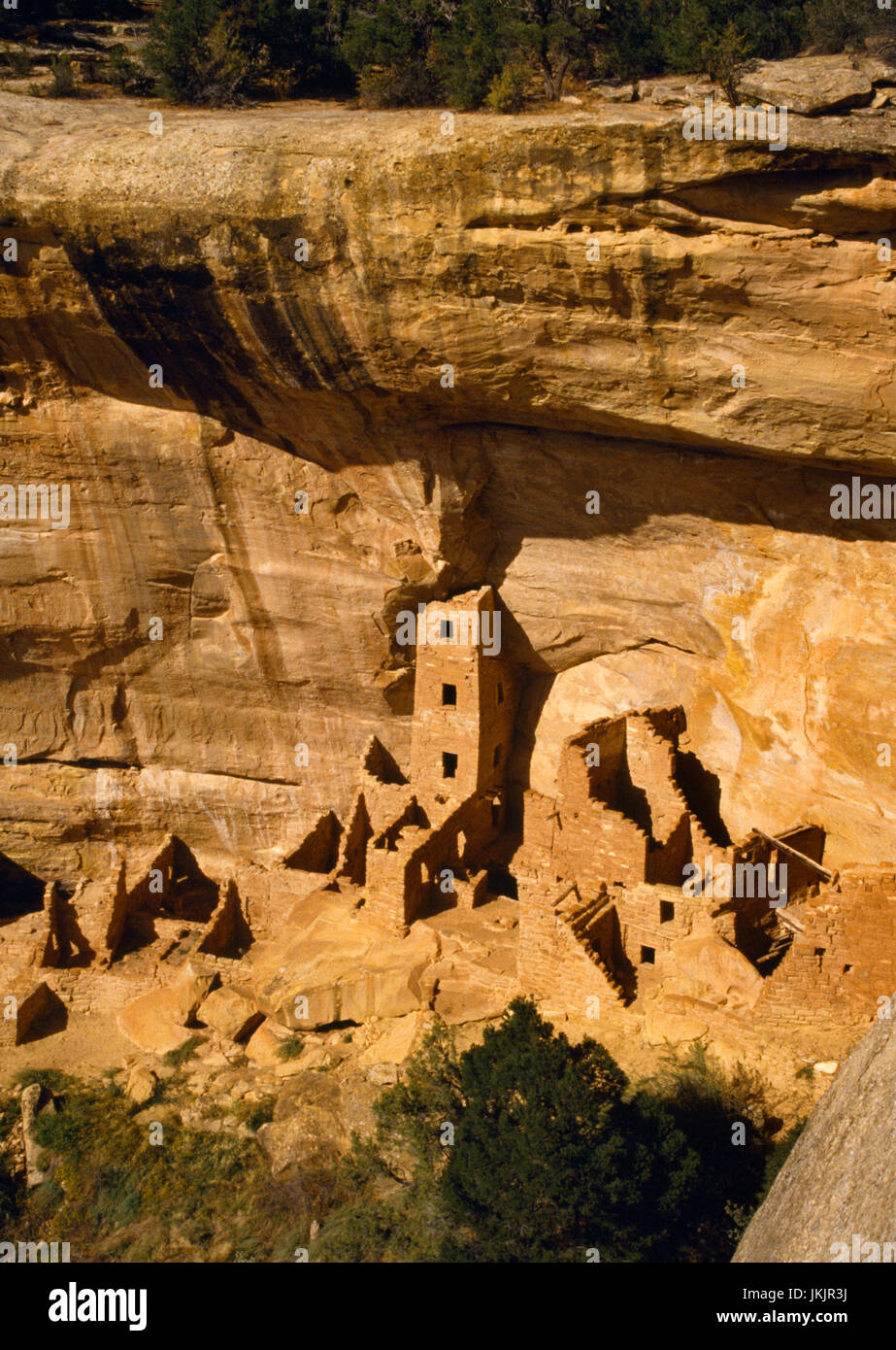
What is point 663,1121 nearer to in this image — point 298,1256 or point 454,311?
point 298,1256

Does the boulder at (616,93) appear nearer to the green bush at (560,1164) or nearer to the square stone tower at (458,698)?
the square stone tower at (458,698)

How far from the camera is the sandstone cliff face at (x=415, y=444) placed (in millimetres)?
11844

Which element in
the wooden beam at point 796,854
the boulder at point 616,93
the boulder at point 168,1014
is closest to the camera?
the boulder at point 616,93

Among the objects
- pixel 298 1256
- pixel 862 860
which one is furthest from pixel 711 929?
pixel 298 1256

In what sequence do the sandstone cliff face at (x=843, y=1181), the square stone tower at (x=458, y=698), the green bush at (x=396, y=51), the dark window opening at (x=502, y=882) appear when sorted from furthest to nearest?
1. the dark window opening at (x=502, y=882)
2. the square stone tower at (x=458, y=698)
3. the green bush at (x=396, y=51)
4. the sandstone cliff face at (x=843, y=1181)

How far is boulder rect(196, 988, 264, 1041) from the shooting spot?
16219 millimetres

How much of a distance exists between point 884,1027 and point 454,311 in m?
7.82

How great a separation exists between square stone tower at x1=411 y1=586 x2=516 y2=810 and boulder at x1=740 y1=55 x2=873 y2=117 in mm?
6988

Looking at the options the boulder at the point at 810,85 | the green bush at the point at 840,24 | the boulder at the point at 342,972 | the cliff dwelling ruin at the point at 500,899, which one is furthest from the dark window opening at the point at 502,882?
the green bush at the point at 840,24

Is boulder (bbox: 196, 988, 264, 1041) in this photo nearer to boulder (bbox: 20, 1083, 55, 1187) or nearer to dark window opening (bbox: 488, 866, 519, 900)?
boulder (bbox: 20, 1083, 55, 1187)

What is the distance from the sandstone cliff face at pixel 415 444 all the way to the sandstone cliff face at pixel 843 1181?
556cm

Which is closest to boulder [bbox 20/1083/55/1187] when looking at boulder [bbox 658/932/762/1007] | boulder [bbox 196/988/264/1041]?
boulder [bbox 196/988/264/1041]

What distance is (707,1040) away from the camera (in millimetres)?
13328

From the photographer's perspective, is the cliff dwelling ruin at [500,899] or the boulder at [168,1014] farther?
the boulder at [168,1014]
